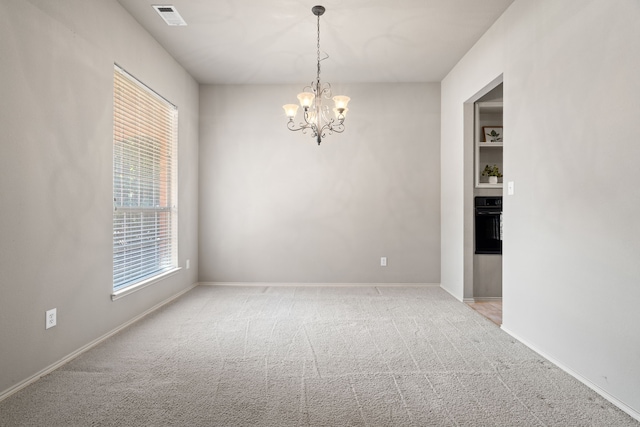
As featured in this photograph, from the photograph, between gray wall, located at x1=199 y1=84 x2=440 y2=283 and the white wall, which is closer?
the white wall

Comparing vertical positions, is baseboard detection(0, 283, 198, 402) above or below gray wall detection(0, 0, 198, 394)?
below

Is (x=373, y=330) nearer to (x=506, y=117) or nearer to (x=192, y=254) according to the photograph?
(x=506, y=117)

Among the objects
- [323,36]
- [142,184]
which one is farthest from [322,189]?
[142,184]

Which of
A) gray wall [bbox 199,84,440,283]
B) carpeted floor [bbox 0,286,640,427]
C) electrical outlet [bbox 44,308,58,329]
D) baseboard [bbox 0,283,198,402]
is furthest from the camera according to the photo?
gray wall [bbox 199,84,440,283]

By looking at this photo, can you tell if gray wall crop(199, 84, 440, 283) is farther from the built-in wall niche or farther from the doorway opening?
the doorway opening

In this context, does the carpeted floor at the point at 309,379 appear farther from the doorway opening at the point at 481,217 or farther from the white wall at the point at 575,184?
the doorway opening at the point at 481,217

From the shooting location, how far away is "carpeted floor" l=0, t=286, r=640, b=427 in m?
1.90

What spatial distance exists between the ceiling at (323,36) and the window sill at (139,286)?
2.40 m

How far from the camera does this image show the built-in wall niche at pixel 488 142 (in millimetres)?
4316

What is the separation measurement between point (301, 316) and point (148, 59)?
2.90 m

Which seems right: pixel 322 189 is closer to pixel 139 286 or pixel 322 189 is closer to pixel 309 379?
pixel 139 286

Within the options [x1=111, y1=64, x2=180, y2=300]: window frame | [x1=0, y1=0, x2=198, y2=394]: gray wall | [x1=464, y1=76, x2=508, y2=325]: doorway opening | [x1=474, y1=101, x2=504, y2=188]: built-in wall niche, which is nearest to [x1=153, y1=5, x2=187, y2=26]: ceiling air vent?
[x1=0, y1=0, x2=198, y2=394]: gray wall

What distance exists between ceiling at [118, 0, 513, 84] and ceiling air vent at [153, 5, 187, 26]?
47mm

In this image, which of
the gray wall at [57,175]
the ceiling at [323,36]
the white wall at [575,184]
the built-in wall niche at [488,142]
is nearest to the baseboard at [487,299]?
the white wall at [575,184]
